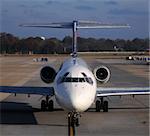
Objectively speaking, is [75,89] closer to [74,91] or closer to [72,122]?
[74,91]

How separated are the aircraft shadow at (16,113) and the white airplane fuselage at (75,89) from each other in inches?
80.2

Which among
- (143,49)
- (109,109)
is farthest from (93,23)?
(143,49)

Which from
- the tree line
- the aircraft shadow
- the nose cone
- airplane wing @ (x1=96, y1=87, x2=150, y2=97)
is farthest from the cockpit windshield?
the tree line

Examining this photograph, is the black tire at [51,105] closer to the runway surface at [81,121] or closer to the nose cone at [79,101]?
the runway surface at [81,121]

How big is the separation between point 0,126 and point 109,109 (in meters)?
5.73

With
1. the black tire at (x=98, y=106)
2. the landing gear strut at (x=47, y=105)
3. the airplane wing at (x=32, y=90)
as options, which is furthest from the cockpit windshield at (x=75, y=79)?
the landing gear strut at (x=47, y=105)

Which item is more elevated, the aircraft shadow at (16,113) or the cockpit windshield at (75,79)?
the cockpit windshield at (75,79)

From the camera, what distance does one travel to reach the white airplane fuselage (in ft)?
42.8

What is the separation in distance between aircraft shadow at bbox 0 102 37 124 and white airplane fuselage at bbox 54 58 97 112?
2.04m

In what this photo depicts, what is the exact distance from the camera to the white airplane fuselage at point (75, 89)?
13.0 m

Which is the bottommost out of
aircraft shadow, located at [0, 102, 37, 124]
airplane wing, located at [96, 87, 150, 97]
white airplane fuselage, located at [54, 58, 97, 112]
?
aircraft shadow, located at [0, 102, 37, 124]

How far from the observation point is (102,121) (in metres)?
15.3

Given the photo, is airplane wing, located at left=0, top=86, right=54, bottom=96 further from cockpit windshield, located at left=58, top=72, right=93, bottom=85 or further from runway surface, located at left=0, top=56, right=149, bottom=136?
cockpit windshield, located at left=58, top=72, right=93, bottom=85

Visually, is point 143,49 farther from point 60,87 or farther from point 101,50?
point 60,87
